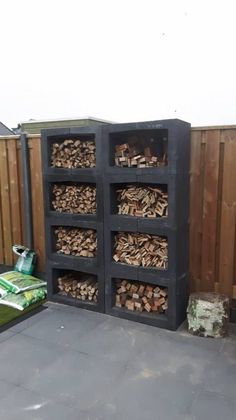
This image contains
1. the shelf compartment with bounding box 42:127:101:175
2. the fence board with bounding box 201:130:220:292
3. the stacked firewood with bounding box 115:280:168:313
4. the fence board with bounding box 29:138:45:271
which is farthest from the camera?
the fence board with bounding box 29:138:45:271

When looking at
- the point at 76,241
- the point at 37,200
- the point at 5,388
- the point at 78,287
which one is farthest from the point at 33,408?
the point at 37,200

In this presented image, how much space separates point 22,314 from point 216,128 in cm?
265

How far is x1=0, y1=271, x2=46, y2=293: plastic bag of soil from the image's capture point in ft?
12.4

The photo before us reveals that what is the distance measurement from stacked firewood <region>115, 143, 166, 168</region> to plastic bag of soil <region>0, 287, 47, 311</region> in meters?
1.77

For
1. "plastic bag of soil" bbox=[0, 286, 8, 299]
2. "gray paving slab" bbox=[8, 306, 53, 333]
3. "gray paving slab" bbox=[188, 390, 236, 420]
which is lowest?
"gray paving slab" bbox=[8, 306, 53, 333]

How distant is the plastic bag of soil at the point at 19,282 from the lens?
379 cm

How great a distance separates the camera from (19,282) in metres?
3.87

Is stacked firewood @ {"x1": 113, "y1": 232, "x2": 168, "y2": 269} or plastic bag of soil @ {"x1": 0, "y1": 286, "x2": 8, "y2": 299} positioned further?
plastic bag of soil @ {"x1": 0, "y1": 286, "x2": 8, "y2": 299}

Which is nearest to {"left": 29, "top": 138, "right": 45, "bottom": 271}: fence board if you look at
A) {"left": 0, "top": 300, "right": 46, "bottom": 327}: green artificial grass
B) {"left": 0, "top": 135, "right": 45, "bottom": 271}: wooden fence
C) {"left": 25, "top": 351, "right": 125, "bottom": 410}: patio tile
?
{"left": 0, "top": 135, "right": 45, "bottom": 271}: wooden fence

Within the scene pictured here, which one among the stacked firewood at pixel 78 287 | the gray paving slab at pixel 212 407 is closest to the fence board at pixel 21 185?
the stacked firewood at pixel 78 287

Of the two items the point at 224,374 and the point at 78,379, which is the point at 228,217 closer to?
the point at 224,374

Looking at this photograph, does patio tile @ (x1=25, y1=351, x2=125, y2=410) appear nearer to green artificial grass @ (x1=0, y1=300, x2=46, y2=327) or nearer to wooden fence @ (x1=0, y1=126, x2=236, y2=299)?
green artificial grass @ (x1=0, y1=300, x2=46, y2=327)

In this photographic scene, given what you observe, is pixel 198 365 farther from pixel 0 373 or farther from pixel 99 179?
pixel 99 179

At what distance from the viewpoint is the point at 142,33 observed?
5.55 metres
